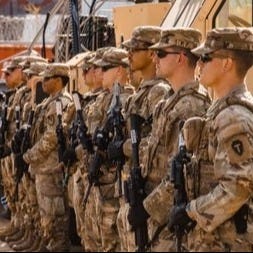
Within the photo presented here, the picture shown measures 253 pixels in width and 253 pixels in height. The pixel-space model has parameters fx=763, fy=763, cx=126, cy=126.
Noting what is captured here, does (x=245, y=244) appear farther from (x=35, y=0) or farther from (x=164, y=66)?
(x=35, y=0)

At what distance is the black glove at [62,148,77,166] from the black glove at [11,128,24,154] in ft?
Answer: 3.57

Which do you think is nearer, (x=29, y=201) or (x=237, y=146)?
(x=237, y=146)

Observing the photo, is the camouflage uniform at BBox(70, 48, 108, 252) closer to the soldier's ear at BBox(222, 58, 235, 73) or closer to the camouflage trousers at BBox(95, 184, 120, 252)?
the camouflage trousers at BBox(95, 184, 120, 252)

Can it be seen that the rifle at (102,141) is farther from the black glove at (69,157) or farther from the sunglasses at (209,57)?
the sunglasses at (209,57)

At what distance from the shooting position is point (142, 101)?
4.89 meters

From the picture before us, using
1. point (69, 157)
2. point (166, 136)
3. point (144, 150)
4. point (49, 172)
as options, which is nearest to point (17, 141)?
point (49, 172)

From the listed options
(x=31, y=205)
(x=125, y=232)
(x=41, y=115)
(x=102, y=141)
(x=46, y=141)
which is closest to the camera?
→ (x=125, y=232)

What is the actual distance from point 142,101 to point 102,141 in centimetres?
82

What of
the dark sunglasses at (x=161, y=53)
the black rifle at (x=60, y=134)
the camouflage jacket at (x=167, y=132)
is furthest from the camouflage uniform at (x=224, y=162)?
the black rifle at (x=60, y=134)

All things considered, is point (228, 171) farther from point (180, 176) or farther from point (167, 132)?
point (167, 132)

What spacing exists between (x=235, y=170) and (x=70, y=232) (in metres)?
3.91

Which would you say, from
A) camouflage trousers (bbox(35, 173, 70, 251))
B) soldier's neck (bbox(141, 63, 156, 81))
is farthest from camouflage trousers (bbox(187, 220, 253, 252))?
camouflage trousers (bbox(35, 173, 70, 251))

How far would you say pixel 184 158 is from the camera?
146 inches

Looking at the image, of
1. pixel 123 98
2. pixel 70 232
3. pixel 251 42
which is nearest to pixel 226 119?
pixel 251 42
